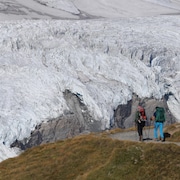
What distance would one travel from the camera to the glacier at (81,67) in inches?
1129

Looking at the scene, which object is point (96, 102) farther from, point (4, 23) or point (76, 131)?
point (4, 23)

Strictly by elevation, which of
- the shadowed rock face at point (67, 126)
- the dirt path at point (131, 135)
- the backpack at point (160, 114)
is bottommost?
Result: the shadowed rock face at point (67, 126)

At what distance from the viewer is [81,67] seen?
113ft

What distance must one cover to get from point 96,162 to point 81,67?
2036 cm

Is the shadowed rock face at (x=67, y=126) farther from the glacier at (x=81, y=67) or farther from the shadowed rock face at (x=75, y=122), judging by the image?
the glacier at (x=81, y=67)

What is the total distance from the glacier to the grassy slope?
29.2 feet

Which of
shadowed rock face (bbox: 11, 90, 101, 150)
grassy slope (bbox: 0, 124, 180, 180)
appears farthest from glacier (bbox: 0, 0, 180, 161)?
grassy slope (bbox: 0, 124, 180, 180)

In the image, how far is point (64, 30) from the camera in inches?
1518

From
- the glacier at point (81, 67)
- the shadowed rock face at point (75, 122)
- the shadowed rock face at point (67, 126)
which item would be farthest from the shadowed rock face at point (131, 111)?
the shadowed rock face at point (67, 126)

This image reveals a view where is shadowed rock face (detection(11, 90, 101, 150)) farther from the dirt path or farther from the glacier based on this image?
the dirt path

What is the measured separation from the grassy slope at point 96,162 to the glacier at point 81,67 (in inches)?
350

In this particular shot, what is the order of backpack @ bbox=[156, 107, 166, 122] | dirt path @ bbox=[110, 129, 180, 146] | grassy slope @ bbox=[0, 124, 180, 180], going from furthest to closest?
dirt path @ bbox=[110, 129, 180, 146], backpack @ bbox=[156, 107, 166, 122], grassy slope @ bbox=[0, 124, 180, 180]

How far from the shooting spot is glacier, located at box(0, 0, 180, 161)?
28672 mm

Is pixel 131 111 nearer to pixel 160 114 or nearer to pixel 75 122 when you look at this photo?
pixel 75 122
